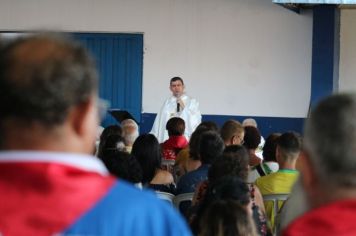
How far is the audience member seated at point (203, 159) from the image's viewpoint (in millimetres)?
4810

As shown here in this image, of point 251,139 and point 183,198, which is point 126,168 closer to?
point 183,198

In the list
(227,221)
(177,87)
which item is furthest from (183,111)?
(227,221)

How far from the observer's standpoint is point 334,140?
1.52 metres

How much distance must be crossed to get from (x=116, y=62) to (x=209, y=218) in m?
10.3

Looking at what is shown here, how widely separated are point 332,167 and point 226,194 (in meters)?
1.59

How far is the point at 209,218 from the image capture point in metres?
2.71

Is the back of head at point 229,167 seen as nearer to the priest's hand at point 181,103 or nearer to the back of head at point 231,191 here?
the back of head at point 231,191

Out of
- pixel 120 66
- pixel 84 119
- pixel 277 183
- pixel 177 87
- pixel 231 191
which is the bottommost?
pixel 277 183

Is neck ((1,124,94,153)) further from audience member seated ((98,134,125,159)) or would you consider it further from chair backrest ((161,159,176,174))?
chair backrest ((161,159,176,174))

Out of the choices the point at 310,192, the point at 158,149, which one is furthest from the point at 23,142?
the point at 158,149

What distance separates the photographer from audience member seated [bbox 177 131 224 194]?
481 cm

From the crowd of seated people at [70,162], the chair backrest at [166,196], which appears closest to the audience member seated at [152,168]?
the chair backrest at [166,196]

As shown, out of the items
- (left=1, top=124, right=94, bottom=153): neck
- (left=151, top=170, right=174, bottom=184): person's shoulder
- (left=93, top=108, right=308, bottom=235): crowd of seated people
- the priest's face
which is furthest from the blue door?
(left=1, top=124, right=94, bottom=153): neck

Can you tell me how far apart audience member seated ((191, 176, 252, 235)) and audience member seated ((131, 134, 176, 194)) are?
1.66m
